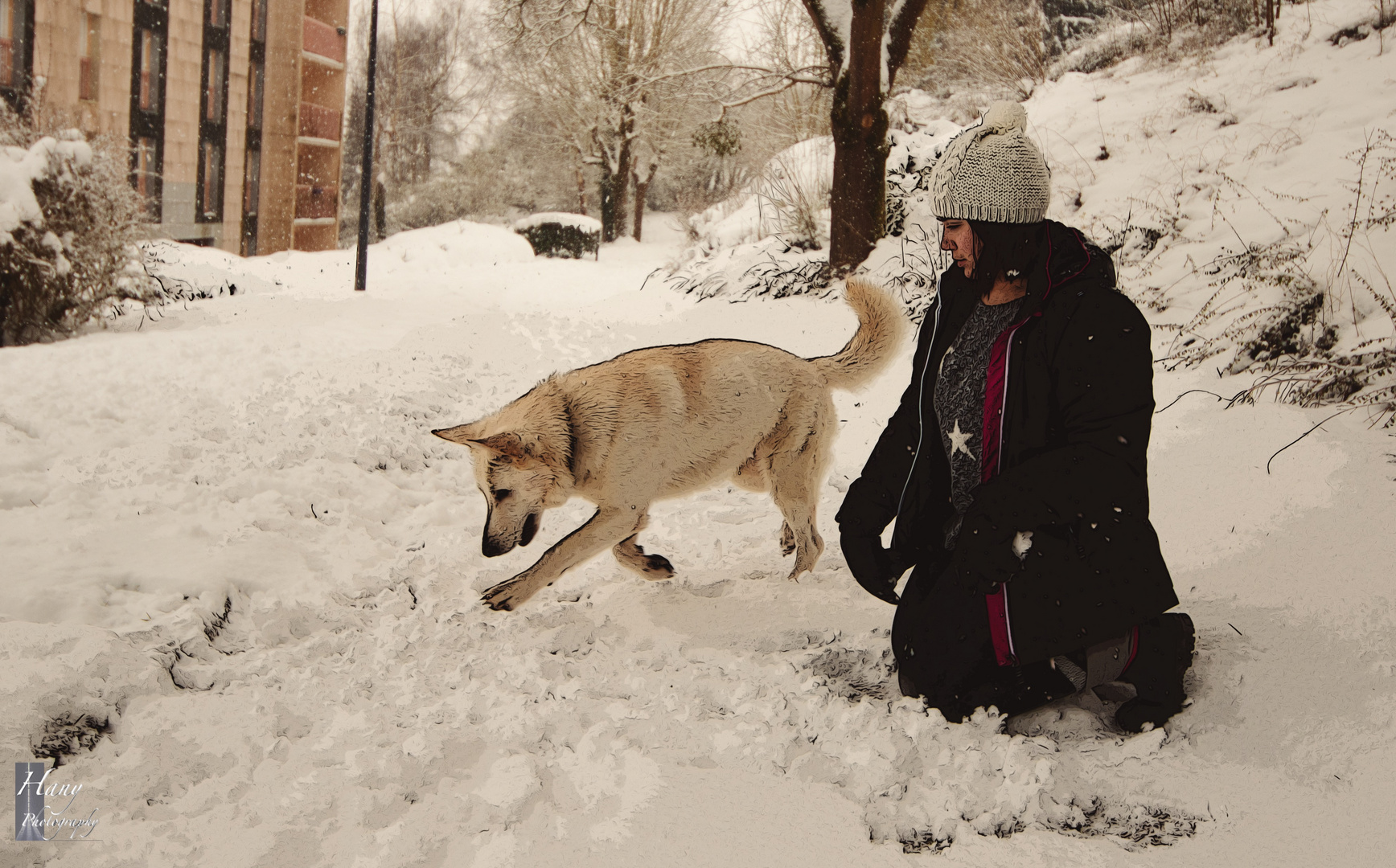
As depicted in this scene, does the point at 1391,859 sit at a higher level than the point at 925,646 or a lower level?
lower

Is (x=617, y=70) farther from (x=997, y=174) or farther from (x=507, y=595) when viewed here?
(x=997, y=174)

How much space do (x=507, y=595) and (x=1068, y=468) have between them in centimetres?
179

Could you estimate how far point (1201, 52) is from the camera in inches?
324

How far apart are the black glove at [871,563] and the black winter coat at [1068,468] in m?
0.34

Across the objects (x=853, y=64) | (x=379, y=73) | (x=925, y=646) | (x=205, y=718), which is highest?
(x=379, y=73)

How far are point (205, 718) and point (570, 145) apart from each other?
11.5 meters

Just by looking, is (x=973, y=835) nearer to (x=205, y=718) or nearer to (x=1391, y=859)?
(x=1391, y=859)

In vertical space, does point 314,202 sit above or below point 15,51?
below

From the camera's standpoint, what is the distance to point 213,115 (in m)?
12.0

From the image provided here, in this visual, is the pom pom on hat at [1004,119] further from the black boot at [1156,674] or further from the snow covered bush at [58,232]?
the snow covered bush at [58,232]

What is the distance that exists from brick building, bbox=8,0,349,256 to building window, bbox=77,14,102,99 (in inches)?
0.6

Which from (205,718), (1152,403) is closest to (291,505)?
(205,718)

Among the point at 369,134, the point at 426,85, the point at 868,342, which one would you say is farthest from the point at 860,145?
the point at 426,85

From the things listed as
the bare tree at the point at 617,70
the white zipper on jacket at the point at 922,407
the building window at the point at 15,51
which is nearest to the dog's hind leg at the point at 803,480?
the white zipper on jacket at the point at 922,407
